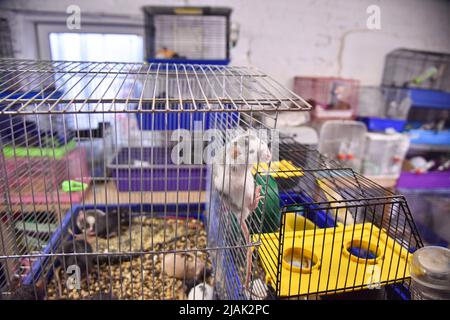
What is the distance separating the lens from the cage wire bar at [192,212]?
77cm

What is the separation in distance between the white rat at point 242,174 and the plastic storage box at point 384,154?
6.04ft

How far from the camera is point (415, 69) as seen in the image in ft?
9.21

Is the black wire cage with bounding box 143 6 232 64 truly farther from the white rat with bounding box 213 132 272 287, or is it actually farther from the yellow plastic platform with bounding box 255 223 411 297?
the yellow plastic platform with bounding box 255 223 411 297

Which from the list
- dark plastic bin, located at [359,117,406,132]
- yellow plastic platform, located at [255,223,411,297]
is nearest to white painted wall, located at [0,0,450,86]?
dark plastic bin, located at [359,117,406,132]

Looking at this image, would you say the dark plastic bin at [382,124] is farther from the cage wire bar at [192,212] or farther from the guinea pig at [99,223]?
the guinea pig at [99,223]

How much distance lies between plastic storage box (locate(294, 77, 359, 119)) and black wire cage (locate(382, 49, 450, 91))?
1.58 feet

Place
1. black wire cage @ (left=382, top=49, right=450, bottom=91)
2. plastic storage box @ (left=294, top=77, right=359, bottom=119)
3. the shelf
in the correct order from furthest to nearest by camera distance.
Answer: black wire cage @ (left=382, top=49, right=450, bottom=91) < the shelf < plastic storage box @ (left=294, top=77, right=359, bottom=119)

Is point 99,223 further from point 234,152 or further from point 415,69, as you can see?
point 415,69

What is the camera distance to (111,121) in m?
2.27

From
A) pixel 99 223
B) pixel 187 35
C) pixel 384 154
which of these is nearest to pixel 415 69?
pixel 384 154

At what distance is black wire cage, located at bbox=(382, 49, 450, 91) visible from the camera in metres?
2.75

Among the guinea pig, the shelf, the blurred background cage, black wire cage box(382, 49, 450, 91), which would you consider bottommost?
the shelf

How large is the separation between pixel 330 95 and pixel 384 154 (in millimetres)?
→ 647
